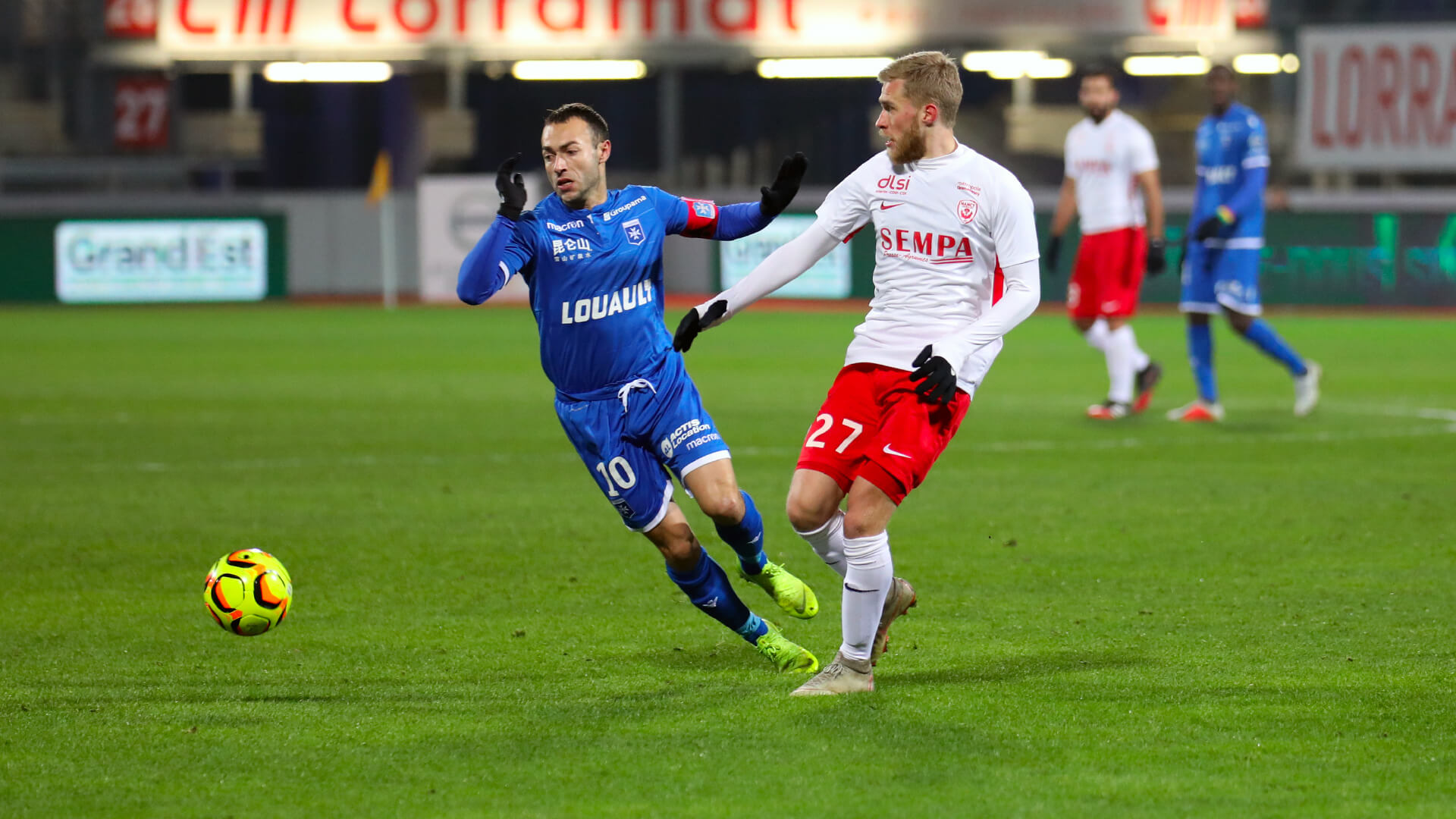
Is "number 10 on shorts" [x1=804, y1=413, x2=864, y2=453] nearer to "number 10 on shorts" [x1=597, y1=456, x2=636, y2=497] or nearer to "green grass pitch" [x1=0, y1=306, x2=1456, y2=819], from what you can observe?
"number 10 on shorts" [x1=597, y1=456, x2=636, y2=497]

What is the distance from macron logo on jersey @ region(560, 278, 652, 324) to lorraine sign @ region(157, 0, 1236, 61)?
2812cm

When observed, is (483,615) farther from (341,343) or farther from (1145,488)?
(341,343)

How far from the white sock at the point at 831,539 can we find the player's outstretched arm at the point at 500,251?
1.18 meters

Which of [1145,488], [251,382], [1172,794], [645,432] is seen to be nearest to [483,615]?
[645,432]

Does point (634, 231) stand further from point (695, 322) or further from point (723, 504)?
point (723, 504)

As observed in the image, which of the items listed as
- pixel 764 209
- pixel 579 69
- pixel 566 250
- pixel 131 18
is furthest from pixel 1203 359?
pixel 131 18

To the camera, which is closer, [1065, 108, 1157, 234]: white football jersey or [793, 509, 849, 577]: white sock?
[793, 509, 849, 577]: white sock

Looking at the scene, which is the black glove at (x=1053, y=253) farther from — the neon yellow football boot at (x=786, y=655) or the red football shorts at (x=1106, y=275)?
the neon yellow football boot at (x=786, y=655)

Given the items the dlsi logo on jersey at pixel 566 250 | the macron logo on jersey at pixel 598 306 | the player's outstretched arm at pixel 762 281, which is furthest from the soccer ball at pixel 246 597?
the player's outstretched arm at pixel 762 281

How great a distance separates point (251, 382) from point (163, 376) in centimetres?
117

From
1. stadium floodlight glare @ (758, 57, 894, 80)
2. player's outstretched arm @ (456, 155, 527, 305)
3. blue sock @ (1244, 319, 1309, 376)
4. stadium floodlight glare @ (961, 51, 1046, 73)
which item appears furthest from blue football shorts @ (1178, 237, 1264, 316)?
stadium floodlight glare @ (758, 57, 894, 80)

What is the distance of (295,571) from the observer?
7598 mm

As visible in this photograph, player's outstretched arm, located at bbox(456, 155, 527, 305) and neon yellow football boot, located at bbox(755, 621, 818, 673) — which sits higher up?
player's outstretched arm, located at bbox(456, 155, 527, 305)

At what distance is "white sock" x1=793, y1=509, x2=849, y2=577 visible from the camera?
5688mm
